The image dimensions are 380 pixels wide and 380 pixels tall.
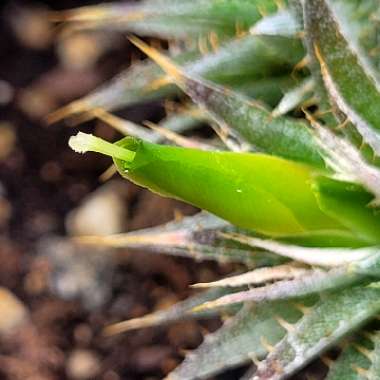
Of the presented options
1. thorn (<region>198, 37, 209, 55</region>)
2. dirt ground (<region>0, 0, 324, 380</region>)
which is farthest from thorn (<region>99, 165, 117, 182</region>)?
thorn (<region>198, 37, 209, 55</region>)

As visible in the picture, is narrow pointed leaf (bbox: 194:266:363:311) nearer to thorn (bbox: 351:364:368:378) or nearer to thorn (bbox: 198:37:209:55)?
thorn (bbox: 351:364:368:378)

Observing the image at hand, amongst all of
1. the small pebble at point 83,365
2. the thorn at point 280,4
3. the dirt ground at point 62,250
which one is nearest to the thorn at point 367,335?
the thorn at point 280,4

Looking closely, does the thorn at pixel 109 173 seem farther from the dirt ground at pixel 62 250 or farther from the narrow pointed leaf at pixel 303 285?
the narrow pointed leaf at pixel 303 285

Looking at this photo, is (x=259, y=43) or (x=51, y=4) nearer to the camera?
(x=259, y=43)

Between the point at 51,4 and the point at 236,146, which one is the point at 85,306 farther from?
the point at 236,146

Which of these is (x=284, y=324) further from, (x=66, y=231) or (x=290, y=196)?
(x=66, y=231)

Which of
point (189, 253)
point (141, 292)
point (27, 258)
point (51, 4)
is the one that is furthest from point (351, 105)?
point (51, 4)
